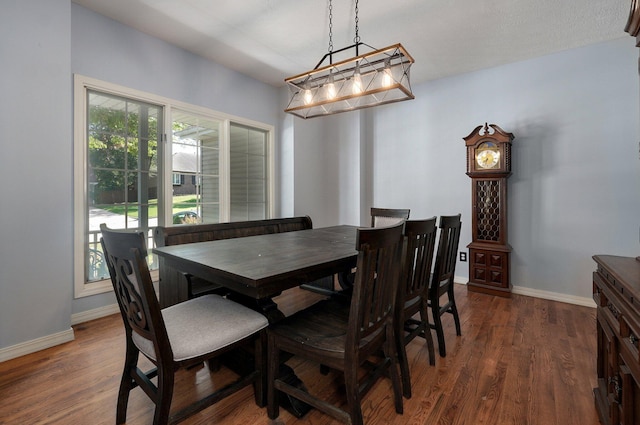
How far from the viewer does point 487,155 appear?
346cm

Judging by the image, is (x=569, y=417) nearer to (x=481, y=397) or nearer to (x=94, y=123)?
(x=481, y=397)

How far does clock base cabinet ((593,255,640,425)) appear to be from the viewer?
3.39 ft

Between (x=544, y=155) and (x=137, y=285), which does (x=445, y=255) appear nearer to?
(x=137, y=285)

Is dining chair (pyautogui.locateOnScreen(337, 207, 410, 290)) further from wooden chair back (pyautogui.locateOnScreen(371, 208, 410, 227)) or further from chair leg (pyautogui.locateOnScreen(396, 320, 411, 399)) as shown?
chair leg (pyautogui.locateOnScreen(396, 320, 411, 399))

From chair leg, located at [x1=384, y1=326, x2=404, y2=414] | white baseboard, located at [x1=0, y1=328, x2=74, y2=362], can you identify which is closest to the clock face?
chair leg, located at [x1=384, y1=326, x2=404, y2=414]

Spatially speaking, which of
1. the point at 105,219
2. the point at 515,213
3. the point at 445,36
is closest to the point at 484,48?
the point at 445,36

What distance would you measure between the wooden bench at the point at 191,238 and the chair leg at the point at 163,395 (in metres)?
0.61

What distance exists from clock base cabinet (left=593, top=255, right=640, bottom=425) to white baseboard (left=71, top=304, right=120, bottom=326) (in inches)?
141

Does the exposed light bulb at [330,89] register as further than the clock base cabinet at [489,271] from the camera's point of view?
No

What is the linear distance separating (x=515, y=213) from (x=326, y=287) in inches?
94.1

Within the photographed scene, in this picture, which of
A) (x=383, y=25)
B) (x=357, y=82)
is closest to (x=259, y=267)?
(x=357, y=82)

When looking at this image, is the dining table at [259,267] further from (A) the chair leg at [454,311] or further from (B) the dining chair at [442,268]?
(A) the chair leg at [454,311]

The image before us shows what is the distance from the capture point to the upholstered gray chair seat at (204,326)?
132 centimetres

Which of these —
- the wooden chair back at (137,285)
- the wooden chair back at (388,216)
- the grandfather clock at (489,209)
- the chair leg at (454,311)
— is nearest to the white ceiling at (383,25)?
the grandfather clock at (489,209)
